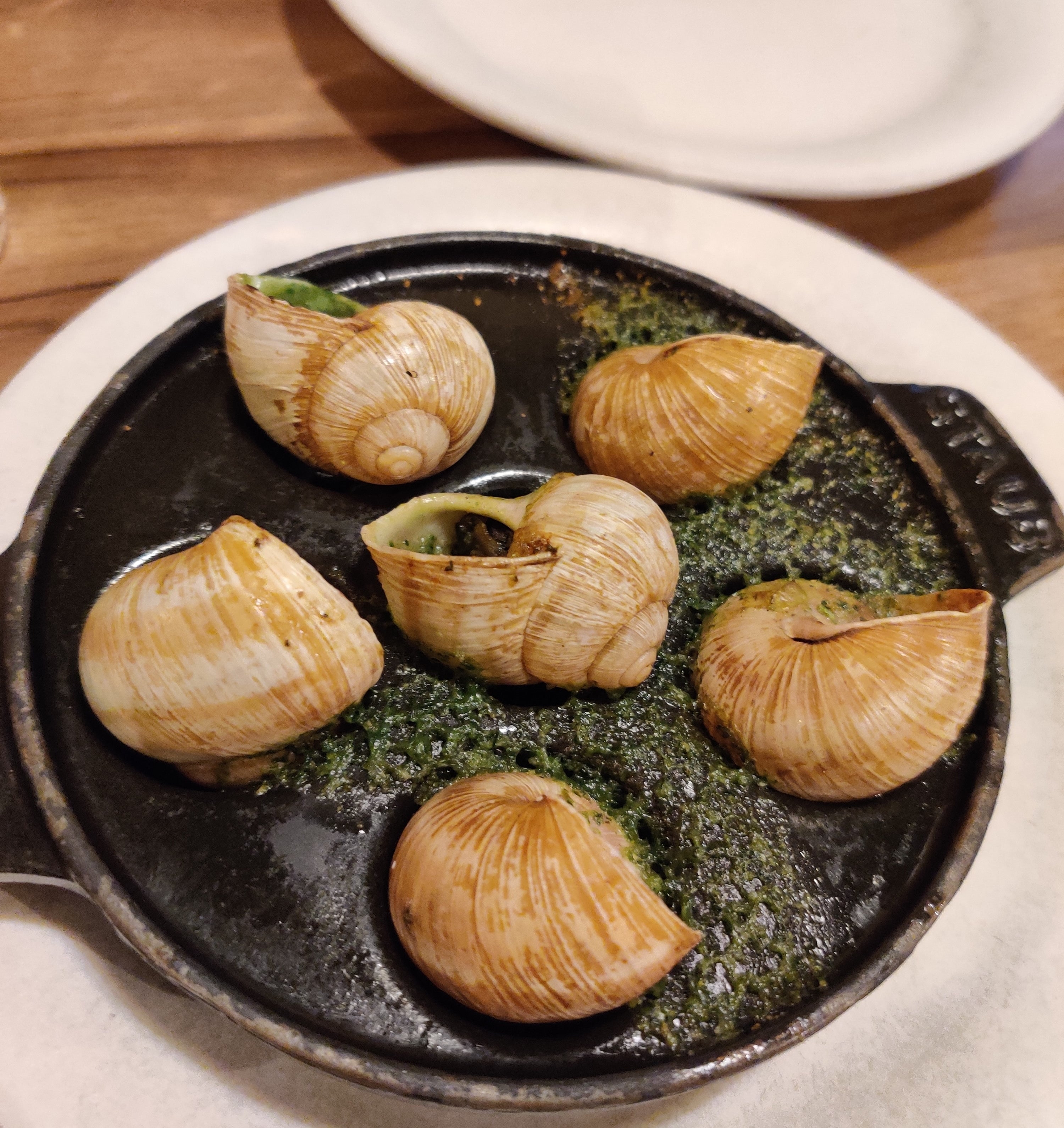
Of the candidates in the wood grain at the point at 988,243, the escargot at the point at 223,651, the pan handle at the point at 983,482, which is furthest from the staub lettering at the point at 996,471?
the escargot at the point at 223,651

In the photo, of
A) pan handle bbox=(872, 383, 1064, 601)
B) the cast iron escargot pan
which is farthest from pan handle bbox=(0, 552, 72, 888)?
pan handle bbox=(872, 383, 1064, 601)

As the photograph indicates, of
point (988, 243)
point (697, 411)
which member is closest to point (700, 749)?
point (697, 411)

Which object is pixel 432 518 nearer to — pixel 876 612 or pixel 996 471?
pixel 876 612

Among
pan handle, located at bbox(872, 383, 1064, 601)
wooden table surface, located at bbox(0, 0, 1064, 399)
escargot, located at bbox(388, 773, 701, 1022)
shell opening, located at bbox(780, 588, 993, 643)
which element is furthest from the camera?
wooden table surface, located at bbox(0, 0, 1064, 399)

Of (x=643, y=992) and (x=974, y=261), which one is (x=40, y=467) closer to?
(x=643, y=992)

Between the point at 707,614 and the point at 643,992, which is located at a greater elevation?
the point at 707,614

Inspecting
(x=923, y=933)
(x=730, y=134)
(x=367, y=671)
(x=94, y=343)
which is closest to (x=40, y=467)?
(x=94, y=343)

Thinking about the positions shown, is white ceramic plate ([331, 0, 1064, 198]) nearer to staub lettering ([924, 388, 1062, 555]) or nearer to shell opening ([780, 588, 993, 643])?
staub lettering ([924, 388, 1062, 555])
